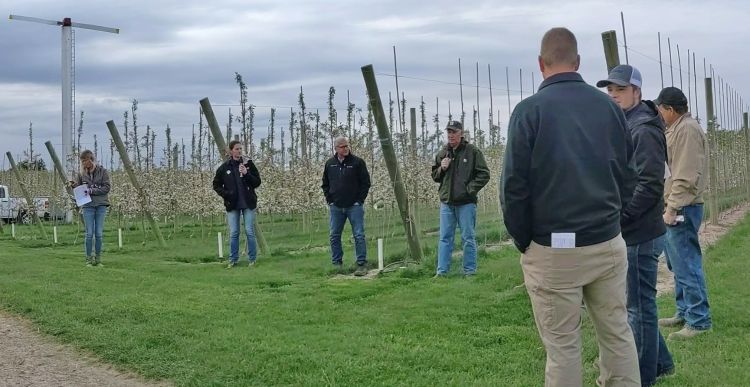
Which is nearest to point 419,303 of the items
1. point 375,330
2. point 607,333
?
point 375,330

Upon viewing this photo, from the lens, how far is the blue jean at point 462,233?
29.7 feet

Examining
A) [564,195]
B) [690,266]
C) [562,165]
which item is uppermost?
[562,165]

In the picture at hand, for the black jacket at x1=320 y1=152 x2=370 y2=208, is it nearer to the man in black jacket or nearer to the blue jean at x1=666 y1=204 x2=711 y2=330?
the blue jean at x1=666 y1=204 x2=711 y2=330

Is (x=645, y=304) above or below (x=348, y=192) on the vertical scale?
below

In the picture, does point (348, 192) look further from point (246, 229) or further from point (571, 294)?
point (571, 294)

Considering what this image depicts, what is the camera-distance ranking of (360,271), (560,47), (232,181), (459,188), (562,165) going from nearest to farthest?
(562,165), (560,47), (459,188), (360,271), (232,181)

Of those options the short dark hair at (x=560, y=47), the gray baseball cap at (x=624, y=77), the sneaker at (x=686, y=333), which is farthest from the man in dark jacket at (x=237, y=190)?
the short dark hair at (x=560, y=47)

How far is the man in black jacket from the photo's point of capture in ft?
11.3

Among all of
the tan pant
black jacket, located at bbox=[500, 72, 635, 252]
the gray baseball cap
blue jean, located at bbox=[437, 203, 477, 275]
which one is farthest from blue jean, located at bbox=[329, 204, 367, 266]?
black jacket, located at bbox=[500, 72, 635, 252]

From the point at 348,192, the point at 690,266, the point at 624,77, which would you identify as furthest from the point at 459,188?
the point at 624,77

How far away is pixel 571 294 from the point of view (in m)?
3.49

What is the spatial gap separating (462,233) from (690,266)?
369 cm

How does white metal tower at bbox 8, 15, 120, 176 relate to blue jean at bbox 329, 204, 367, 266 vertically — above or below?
above

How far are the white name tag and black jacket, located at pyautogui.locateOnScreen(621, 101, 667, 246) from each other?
0.93 metres
